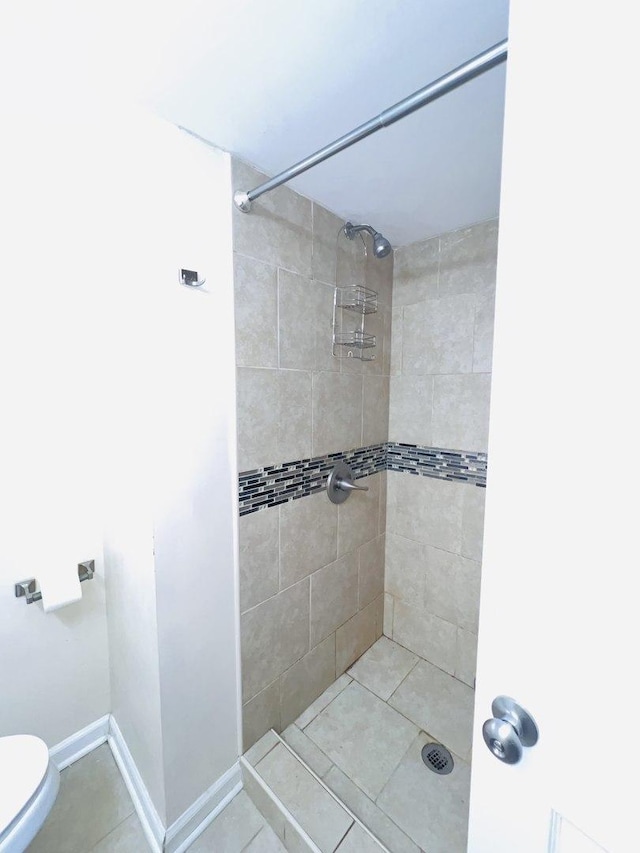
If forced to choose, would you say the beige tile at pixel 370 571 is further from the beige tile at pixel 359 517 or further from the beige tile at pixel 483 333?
the beige tile at pixel 483 333

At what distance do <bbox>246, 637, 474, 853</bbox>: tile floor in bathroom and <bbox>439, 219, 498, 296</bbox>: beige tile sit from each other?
1.91 meters

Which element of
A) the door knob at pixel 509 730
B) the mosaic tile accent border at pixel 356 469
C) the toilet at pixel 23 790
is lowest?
the toilet at pixel 23 790

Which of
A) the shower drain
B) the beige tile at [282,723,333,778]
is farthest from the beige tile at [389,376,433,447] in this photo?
the beige tile at [282,723,333,778]

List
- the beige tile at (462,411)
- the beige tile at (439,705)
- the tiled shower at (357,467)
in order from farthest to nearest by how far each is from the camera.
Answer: the beige tile at (462,411)
the beige tile at (439,705)
the tiled shower at (357,467)

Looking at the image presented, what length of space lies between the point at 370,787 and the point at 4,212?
2.28 m

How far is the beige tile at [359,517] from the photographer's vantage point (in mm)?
1616

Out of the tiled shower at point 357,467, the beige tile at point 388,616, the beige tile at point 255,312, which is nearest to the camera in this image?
the beige tile at point 255,312

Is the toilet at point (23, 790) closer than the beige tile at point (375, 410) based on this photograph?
Yes

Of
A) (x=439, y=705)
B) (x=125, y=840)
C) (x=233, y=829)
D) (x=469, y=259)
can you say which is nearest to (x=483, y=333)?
(x=469, y=259)

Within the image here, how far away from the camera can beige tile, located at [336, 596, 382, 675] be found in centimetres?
169

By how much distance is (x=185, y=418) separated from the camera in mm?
1021

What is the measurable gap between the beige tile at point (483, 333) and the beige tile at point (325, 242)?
0.68 metres

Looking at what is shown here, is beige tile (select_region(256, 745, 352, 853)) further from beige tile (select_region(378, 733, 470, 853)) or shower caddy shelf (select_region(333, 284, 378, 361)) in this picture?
shower caddy shelf (select_region(333, 284, 378, 361))

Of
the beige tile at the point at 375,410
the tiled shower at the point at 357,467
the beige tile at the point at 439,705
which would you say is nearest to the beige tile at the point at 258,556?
the tiled shower at the point at 357,467
